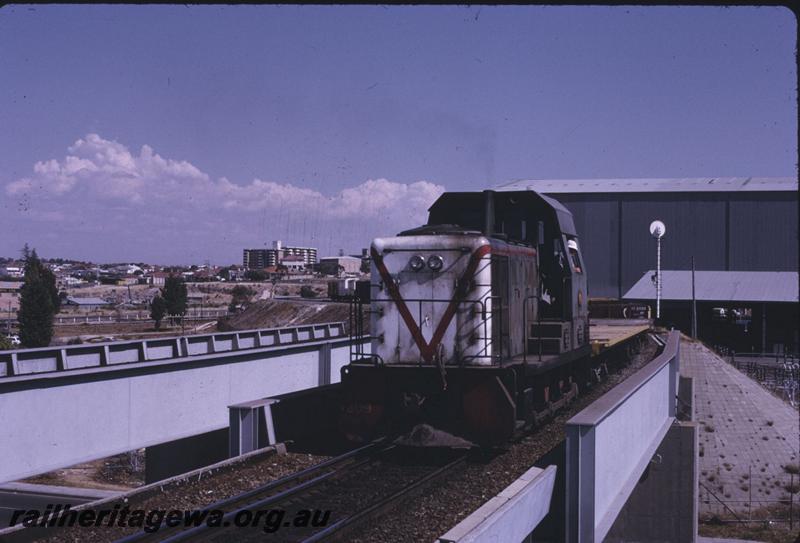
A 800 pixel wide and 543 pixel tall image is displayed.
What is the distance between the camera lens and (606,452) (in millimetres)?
9414

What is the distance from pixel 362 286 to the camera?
37.4 ft

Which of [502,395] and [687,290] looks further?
[687,290]

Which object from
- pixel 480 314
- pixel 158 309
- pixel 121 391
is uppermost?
pixel 480 314

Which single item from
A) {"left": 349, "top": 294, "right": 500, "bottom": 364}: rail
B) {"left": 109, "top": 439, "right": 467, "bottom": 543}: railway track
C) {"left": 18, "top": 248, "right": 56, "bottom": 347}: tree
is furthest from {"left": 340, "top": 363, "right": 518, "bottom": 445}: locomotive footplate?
{"left": 18, "top": 248, "right": 56, "bottom": 347}: tree

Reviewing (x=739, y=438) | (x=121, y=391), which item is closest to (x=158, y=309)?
(x=739, y=438)

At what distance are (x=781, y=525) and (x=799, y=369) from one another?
1839 centimetres

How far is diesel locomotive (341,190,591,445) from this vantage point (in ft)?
33.7

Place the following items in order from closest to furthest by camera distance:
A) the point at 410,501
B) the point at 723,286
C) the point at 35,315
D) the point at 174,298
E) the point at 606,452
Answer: the point at 410,501
the point at 606,452
the point at 35,315
the point at 723,286
the point at 174,298

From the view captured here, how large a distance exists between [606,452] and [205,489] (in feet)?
15.0

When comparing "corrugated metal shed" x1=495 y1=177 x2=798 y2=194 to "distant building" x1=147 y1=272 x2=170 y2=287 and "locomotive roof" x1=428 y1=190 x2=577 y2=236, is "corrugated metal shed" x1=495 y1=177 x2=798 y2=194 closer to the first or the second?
"locomotive roof" x1=428 y1=190 x2=577 y2=236

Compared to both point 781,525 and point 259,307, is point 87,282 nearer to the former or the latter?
point 259,307

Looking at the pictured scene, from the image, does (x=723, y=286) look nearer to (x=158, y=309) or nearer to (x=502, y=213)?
(x=158, y=309)

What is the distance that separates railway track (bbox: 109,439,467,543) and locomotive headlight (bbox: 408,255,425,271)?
2383 mm

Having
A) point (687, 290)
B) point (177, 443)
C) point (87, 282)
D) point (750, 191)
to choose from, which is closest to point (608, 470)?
point (177, 443)
